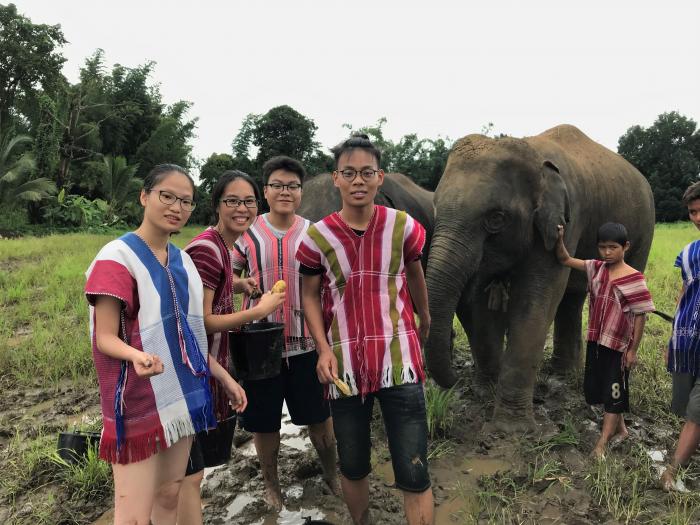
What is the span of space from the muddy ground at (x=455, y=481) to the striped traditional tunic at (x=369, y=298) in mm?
1146

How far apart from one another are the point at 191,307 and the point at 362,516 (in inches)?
A: 47.9

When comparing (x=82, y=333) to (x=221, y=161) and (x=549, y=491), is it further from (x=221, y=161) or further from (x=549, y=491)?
(x=221, y=161)

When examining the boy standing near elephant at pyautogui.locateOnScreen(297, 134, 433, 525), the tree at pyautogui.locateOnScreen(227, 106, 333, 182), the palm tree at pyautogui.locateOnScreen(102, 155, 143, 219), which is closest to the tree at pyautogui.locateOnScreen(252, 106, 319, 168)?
the tree at pyautogui.locateOnScreen(227, 106, 333, 182)

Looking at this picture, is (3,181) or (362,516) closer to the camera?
(362,516)

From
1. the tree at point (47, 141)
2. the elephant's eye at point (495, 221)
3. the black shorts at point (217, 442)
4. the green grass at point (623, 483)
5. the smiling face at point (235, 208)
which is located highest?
the tree at point (47, 141)

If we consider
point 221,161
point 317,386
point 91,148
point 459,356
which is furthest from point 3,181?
point 317,386

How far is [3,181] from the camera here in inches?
736

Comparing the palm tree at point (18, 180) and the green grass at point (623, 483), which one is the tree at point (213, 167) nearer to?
the palm tree at point (18, 180)

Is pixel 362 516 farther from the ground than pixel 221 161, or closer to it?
closer to it

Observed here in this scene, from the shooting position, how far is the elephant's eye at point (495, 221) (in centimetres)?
371

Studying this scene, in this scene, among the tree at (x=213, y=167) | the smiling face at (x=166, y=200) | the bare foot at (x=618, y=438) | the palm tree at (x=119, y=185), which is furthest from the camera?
the tree at (x=213, y=167)

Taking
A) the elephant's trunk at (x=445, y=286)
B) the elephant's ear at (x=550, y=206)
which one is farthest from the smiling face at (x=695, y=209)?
the elephant's trunk at (x=445, y=286)

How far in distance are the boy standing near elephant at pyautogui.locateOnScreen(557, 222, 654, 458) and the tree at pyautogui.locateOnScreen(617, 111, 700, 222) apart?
33.7m

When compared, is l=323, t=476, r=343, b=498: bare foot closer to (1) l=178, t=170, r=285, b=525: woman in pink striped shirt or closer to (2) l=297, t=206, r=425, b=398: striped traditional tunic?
(1) l=178, t=170, r=285, b=525: woman in pink striped shirt
